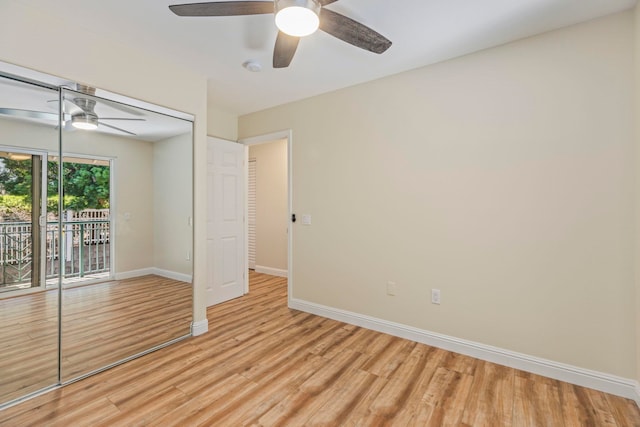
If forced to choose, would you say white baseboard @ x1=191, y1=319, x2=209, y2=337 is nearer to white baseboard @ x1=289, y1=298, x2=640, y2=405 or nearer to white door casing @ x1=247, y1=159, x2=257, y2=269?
white baseboard @ x1=289, y1=298, x2=640, y2=405

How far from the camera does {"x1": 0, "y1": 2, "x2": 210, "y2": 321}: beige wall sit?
1936mm

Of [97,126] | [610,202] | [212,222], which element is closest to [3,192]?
[97,126]

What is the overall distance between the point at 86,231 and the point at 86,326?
2.41ft

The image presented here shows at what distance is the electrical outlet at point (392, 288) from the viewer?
3.01 metres

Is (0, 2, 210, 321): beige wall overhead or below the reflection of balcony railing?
overhead

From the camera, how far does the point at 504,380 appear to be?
7.34 ft

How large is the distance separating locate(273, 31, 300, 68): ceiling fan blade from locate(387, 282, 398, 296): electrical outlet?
221cm

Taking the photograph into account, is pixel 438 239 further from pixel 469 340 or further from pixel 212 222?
pixel 212 222

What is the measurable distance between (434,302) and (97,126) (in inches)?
125

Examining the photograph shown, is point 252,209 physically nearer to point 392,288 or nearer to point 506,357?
point 392,288

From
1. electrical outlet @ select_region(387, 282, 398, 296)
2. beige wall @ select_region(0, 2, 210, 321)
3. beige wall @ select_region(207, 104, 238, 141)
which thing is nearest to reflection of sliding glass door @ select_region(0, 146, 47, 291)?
beige wall @ select_region(0, 2, 210, 321)

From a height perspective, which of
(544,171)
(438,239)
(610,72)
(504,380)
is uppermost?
(610,72)

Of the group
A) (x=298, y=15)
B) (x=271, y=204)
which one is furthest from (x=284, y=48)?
(x=271, y=204)

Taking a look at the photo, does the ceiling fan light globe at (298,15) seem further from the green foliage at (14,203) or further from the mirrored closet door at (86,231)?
the green foliage at (14,203)
